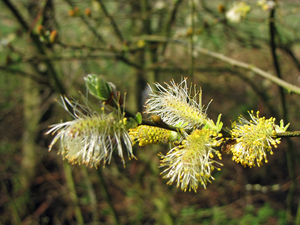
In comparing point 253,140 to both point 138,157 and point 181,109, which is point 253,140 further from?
point 138,157

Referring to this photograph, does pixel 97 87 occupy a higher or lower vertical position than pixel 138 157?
higher

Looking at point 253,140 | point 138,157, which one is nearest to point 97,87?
point 253,140

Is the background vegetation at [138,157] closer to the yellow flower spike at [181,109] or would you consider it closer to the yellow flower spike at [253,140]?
the yellow flower spike at [181,109]

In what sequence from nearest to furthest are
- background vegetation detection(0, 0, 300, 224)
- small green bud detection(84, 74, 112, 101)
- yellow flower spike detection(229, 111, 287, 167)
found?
1. small green bud detection(84, 74, 112, 101)
2. yellow flower spike detection(229, 111, 287, 167)
3. background vegetation detection(0, 0, 300, 224)

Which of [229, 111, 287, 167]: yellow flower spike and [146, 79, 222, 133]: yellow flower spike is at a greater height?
[146, 79, 222, 133]: yellow flower spike

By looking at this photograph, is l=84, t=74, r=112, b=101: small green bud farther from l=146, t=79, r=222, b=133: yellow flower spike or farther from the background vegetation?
the background vegetation

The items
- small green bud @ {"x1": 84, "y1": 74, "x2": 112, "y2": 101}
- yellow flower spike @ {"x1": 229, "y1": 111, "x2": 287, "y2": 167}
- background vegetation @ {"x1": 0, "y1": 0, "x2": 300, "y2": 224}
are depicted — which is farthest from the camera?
background vegetation @ {"x1": 0, "y1": 0, "x2": 300, "y2": 224}

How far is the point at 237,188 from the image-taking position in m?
3.86

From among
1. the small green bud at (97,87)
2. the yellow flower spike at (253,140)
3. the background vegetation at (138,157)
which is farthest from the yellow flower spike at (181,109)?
the background vegetation at (138,157)

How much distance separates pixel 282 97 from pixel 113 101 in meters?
1.43

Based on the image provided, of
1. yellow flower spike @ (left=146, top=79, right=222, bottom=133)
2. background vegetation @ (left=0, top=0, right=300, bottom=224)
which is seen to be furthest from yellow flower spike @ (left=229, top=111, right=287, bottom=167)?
background vegetation @ (left=0, top=0, right=300, bottom=224)

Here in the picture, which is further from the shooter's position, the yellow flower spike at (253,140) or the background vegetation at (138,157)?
the background vegetation at (138,157)

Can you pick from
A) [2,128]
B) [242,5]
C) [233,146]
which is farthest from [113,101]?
[2,128]

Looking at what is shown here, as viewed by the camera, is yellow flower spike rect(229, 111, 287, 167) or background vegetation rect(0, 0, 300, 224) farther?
background vegetation rect(0, 0, 300, 224)
